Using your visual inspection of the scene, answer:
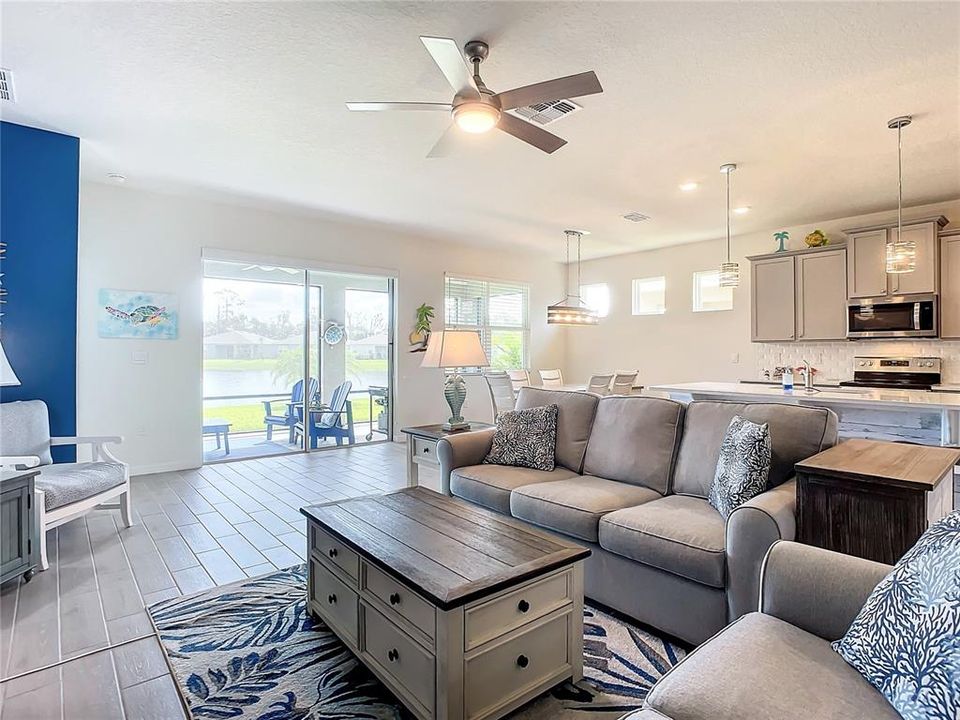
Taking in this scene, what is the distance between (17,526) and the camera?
2.63 metres

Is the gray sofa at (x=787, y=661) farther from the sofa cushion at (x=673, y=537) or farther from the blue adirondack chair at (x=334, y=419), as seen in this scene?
the blue adirondack chair at (x=334, y=419)

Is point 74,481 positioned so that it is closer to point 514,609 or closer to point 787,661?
point 514,609

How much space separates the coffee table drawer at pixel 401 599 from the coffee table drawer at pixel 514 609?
0.40 feet

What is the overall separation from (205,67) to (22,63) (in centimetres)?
98

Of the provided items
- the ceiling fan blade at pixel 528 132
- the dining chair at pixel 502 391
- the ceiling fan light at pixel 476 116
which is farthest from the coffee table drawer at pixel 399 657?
the dining chair at pixel 502 391

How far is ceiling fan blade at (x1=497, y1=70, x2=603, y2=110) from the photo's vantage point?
2240 millimetres

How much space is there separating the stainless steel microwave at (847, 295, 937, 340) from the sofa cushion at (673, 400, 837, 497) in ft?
12.5

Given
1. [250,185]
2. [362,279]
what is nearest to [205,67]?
[250,185]

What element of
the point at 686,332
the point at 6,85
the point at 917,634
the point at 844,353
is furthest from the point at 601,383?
the point at 6,85

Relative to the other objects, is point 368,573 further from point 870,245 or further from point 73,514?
point 870,245

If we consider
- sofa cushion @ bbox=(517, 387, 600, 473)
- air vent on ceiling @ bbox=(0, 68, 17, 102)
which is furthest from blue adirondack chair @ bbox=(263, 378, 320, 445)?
sofa cushion @ bbox=(517, 387, 600, 473)

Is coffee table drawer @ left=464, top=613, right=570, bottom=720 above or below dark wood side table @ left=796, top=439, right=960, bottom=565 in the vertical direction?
below

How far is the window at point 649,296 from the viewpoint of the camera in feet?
25.9

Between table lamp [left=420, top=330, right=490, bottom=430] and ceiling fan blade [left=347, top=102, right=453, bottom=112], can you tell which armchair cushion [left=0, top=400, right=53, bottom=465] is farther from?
ceiling fan blade [left=347, top=102, right=453, bottom=112]
